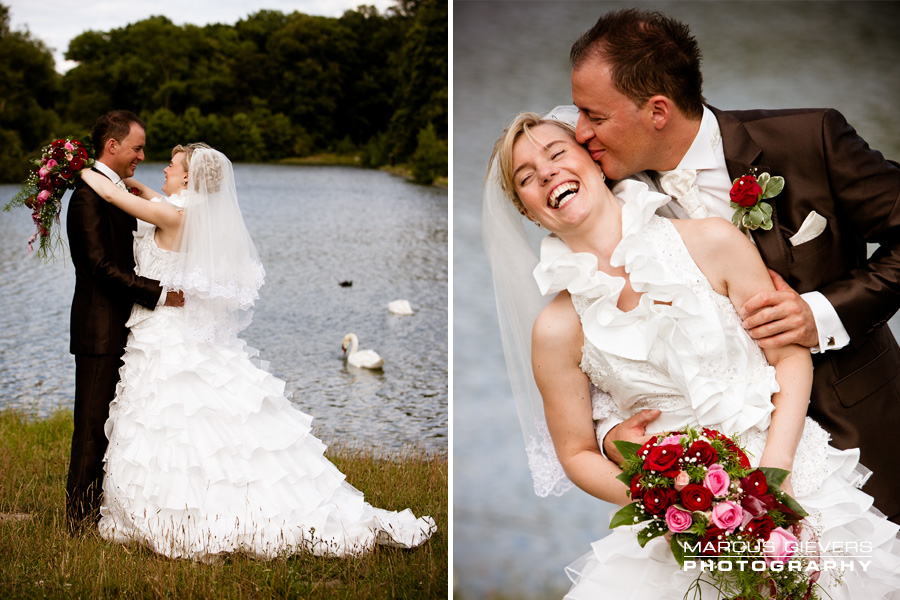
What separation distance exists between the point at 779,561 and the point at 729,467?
30cm

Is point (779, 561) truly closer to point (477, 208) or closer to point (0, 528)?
point (0, 528)

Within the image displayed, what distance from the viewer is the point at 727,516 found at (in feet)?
6.46

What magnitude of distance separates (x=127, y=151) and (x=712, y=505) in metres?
3.08

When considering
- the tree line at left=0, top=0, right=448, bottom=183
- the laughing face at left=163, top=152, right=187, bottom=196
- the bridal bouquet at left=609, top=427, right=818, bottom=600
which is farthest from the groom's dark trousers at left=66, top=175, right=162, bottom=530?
the tree line at left=0, top=0, right=448, bottom=183

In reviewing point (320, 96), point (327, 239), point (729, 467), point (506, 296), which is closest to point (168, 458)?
point (506, 296)

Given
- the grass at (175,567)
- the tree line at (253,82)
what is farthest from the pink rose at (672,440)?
the tree line at (253,82)

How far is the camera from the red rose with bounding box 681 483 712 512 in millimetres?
1975

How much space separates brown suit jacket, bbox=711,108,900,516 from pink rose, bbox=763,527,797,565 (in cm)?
45

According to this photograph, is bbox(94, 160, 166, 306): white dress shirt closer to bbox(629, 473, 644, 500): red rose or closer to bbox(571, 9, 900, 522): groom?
bbox(571, 9, 900, 522): groom

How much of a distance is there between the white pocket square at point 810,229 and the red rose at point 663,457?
2.40 feet

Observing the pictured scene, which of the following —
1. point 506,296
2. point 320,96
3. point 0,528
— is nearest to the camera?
point 506,296

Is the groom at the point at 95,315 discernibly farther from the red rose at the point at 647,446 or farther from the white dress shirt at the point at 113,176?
the red rose at the point at 647,446

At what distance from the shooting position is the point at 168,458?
363cm

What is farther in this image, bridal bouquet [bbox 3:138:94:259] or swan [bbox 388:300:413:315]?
swan [bbox 388:300:413:315]
